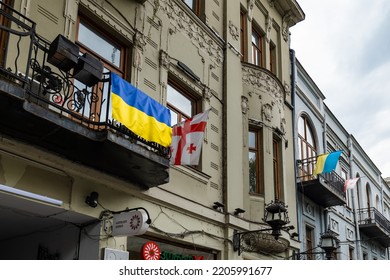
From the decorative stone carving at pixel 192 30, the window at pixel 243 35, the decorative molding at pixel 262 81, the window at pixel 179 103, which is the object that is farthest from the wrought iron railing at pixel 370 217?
the window at pixel 179 103

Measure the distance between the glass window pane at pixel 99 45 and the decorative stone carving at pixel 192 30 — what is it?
1.86 m

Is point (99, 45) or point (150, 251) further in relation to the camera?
point (99, 45)

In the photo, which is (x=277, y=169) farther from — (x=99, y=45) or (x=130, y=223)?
(x=130, y=223)

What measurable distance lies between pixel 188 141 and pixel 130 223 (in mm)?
2129

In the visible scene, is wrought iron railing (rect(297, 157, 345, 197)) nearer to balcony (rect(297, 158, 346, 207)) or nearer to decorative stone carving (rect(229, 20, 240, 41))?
balcony (rect(297, 158, 346, 207))

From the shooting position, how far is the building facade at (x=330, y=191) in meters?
16.4

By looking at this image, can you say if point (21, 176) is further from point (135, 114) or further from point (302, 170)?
point (302, 170)

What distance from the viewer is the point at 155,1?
10.5 meters

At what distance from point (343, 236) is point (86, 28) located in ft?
49.0

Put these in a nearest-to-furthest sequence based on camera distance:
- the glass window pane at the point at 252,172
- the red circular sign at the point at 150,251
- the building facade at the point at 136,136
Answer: the building facade at the point at 136,136
the red circular sign at the point at 150,251
the glass window pane at the point at 252,172

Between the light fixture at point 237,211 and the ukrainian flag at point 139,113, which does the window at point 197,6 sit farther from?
the light fixture at point 237,211

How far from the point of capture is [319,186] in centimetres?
1596

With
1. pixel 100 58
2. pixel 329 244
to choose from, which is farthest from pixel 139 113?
pixel 329 244

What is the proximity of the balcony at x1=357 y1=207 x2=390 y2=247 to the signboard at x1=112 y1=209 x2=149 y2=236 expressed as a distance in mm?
17172
